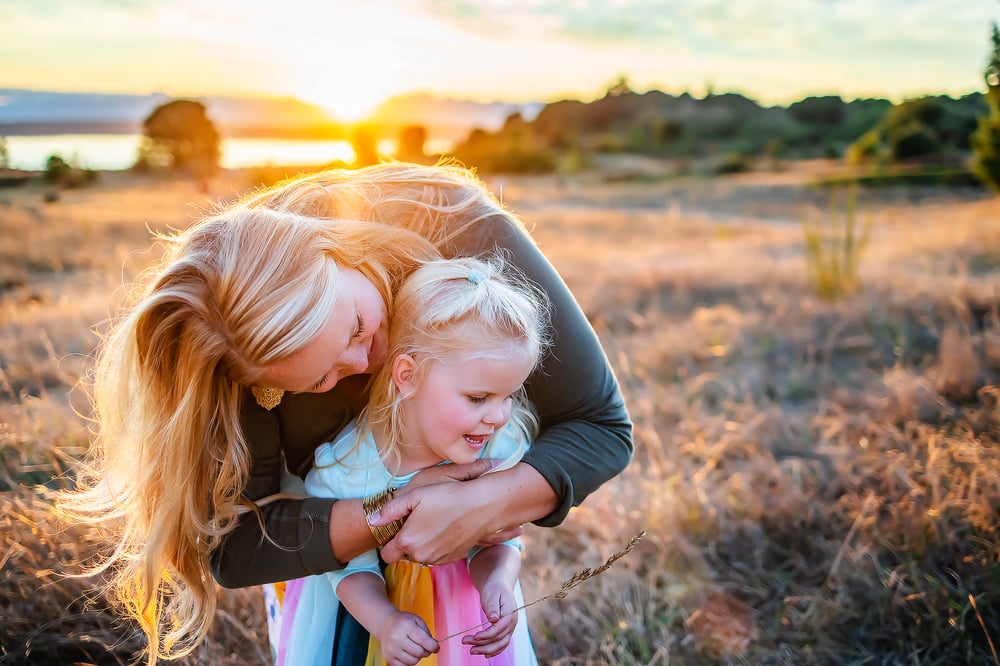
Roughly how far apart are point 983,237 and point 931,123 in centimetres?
1587

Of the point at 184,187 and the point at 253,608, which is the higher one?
the point at 184,187

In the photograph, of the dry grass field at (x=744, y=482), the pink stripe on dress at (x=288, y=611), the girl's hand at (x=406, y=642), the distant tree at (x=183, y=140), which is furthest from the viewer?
the distant tree at (x=183, y=140)

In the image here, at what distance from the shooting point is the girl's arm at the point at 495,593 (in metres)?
1.39

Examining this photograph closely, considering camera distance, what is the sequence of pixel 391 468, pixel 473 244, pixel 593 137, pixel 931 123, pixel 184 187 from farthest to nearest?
pixel 593 137 < pixel 931 123 < pixel 184 187 < pixel 473 244 < pixel 391 468

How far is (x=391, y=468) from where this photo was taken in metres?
1.61

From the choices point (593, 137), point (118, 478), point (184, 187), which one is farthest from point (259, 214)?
point (593, 137)

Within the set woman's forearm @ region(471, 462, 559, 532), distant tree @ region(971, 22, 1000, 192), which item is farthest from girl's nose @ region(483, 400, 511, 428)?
distant tree @ region(971, 22, 1000, 192)

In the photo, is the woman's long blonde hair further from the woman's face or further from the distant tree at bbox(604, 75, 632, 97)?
the distant tree at bbox(604, 75, 632, 97)

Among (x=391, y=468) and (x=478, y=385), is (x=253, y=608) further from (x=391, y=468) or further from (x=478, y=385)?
(x=478, y=385)

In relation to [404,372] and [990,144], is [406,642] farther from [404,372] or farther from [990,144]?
[990,144]

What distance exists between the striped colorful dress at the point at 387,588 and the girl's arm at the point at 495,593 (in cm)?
4

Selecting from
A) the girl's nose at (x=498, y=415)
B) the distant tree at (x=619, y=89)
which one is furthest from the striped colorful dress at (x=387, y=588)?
the distant tree at (x=619, y=89)

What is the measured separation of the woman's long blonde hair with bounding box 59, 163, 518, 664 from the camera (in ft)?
4.47

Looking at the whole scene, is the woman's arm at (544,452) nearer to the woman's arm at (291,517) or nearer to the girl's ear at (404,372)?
the woman's arm at (291,517)
